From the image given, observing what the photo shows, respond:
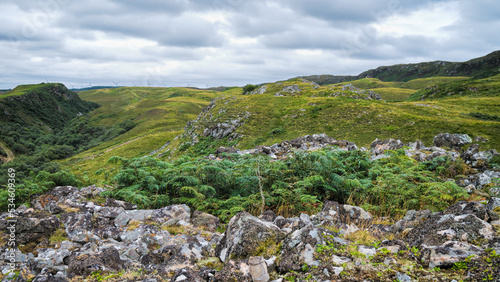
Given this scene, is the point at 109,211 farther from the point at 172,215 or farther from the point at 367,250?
the point at 367,250

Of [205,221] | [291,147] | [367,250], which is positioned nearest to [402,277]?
[367,250]

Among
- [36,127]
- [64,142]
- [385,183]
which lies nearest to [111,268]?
[385,183]

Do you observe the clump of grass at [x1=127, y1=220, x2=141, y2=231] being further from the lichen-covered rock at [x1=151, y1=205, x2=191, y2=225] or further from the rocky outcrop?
the rocky outcrop

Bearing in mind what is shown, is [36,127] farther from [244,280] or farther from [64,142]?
[244,280]

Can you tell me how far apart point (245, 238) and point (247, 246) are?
0.64 ft

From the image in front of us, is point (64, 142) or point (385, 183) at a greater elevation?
point (385, 183)

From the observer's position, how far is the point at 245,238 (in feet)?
19.6

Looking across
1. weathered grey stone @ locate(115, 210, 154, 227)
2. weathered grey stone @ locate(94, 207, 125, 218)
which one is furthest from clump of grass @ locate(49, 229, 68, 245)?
weathered grey stone @ locate(115, 210, 154, 227)

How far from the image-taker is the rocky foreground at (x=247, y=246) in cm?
463

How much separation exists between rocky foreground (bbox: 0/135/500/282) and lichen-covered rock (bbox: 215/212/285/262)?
1.0 inches

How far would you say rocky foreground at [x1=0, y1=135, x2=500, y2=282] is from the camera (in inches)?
182

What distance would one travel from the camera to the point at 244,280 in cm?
485

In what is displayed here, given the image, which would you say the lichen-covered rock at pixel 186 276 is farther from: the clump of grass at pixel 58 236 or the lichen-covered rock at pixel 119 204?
the lichen-covered rock at pixel 119 204

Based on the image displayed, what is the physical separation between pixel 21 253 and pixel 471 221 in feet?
38.9
